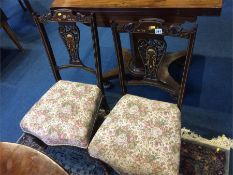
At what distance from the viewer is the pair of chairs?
1.17m

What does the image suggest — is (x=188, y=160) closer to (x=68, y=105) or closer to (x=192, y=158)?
(x=192, y=158)

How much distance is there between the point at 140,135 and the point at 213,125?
70 centimetres

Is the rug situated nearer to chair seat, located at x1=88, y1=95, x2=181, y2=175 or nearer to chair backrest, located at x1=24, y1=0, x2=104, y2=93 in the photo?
chair seat, located at x1=88, y1=95, x2=181, y2=175

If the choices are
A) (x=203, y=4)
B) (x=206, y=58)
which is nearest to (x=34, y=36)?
(x=206, y=58)

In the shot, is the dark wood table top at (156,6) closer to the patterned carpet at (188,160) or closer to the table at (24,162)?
the patterned carpet at (188,160)

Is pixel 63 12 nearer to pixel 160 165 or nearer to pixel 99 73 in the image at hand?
pixel 99 73

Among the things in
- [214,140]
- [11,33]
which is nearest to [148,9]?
[214,140]

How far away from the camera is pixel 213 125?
1700 millimetres

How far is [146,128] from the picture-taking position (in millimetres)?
1260

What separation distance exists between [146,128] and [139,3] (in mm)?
689

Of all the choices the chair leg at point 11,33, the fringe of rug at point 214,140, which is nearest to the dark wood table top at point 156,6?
the fringe of rug at point 214,140

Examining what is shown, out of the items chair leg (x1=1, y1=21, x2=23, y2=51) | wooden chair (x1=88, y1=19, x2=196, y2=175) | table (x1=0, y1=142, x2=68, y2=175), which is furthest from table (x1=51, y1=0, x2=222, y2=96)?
chair leg (x1=1, y1=21, x2=23, y2=51)

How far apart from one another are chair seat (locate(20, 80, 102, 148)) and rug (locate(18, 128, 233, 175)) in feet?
0.53

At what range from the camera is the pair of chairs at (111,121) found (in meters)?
1.17
